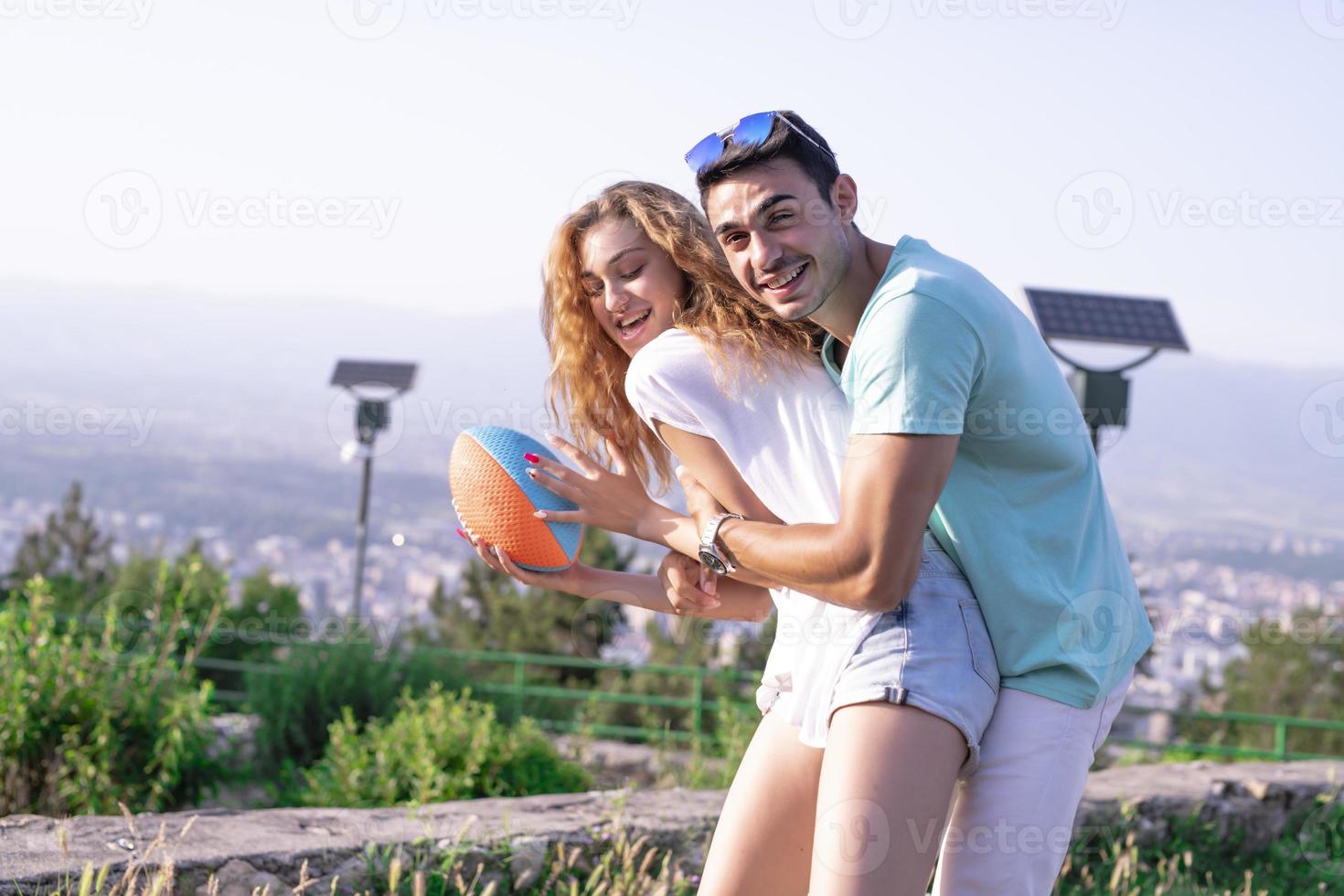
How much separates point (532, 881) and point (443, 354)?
17931cm

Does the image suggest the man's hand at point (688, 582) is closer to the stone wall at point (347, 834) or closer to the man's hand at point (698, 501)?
the man's hand at point (698, 501)

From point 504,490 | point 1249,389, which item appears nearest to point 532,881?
point 504,490

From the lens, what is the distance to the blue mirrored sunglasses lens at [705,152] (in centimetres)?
207

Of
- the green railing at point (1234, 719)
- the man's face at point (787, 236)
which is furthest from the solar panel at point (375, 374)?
the man's face at point (787, 236)

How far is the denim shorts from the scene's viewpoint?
6.19 feet

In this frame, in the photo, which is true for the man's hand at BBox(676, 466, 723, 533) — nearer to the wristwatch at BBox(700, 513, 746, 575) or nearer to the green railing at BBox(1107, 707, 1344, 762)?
the wristwatch at BBox(700, 513, 746, 575)

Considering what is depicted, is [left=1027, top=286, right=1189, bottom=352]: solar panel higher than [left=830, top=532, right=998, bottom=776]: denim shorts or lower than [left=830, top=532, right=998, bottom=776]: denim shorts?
higher

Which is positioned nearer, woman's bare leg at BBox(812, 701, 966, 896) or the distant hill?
woman's bare leg at BBox(812, 701, 966, 896)

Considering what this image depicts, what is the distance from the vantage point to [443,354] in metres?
179

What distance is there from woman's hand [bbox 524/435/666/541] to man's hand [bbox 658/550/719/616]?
8 centimetres

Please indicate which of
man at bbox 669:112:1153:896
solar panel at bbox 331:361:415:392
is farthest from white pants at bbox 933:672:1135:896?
solar panel at bbox 331:361:415:392

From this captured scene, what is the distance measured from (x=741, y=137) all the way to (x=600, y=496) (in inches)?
36.0

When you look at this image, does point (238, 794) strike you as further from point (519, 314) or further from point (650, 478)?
point (519, 314)

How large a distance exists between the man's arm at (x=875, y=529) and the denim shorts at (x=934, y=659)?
82mm
